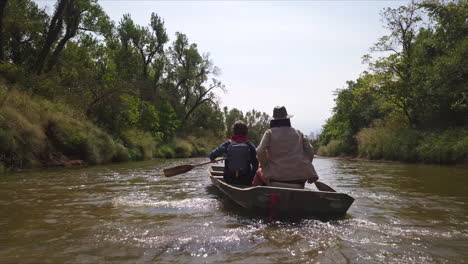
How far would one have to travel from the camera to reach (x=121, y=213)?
5270mm

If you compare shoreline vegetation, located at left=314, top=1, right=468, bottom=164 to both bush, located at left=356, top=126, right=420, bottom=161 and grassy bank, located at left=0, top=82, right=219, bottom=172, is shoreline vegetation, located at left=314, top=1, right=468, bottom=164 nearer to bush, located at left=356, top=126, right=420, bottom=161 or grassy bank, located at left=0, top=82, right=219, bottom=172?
bush, located at left=356, top=126, right=420, bottom=161

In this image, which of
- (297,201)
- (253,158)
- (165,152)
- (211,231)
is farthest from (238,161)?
(165,152)

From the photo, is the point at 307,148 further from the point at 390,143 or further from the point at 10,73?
the point at 390,143

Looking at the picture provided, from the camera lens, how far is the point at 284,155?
5293mm

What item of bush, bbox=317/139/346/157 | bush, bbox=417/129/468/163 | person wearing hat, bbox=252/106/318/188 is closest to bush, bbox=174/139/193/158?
bush, bbox=317/139/346/157

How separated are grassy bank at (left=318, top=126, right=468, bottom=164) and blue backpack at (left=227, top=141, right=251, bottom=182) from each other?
12.8 metres

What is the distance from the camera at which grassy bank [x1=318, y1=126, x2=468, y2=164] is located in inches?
627

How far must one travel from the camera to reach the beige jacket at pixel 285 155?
5266 mm

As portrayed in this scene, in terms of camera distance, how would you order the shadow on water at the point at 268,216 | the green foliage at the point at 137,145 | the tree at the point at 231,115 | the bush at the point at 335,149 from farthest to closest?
the tree at the point at 231,115 → the bush at the point at 335,149 → the green foliage at the point at 137,145 → the shadow on water at the point at 268,216

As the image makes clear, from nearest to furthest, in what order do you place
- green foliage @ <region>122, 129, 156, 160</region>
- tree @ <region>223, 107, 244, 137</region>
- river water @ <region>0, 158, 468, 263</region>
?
river water @ <region>0, 158, 468, 263</region> < green foliage @ <region>122, 129, 156, 160</region> < tree @ <region>223, 107, 244, 137</region>

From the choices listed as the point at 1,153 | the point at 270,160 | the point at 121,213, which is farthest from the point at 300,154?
the point at 1,153

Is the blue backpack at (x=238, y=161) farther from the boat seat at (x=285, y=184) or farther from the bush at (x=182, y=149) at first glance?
the bush at (x=182, y=149)

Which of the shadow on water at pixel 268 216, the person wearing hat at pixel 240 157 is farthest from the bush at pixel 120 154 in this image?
the shadow on water at pixel 268 216

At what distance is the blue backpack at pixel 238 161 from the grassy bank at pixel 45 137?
8.30 meters
